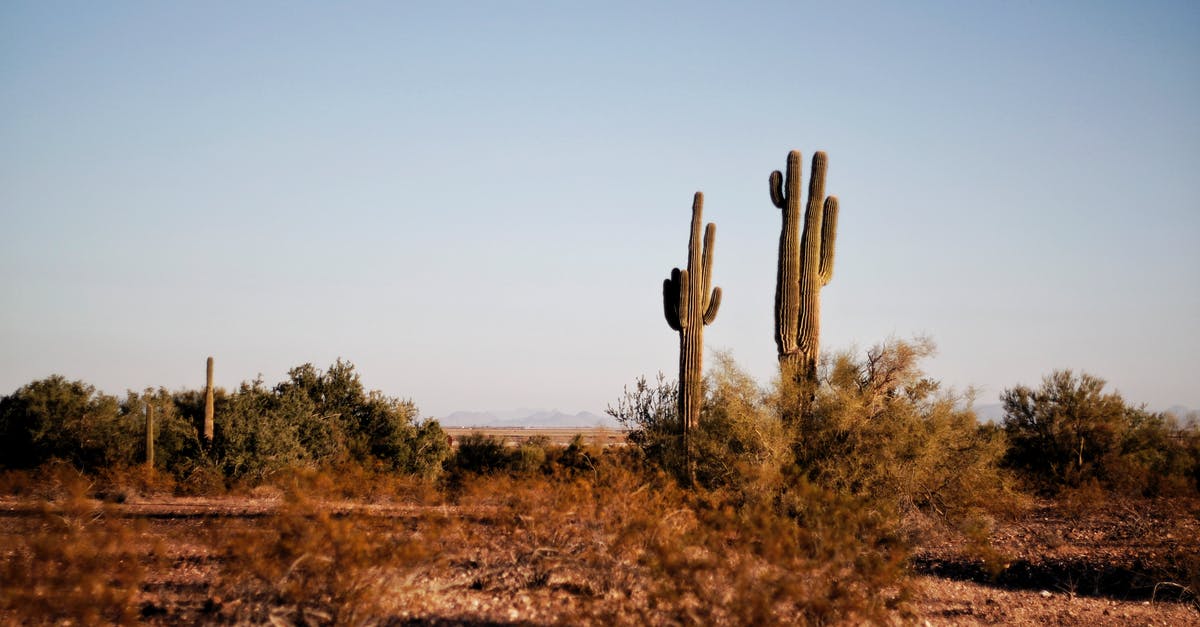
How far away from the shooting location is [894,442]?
49.2ft

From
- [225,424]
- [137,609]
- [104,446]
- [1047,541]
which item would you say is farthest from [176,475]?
[1047,541]

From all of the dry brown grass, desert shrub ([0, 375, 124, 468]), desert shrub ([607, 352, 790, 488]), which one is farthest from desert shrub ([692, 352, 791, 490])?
desert shrub ([0, 375, 124, 468])

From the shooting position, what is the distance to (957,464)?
52.0 ft

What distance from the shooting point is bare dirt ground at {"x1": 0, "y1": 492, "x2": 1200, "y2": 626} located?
8.62 metres

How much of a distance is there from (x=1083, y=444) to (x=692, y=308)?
1178 centimetres

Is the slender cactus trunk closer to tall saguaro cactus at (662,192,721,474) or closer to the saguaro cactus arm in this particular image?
the saguaro cactus arm

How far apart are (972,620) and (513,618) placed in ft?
17.1

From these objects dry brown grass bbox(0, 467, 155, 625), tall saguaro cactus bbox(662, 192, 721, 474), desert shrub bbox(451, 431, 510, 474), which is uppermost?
tall saguaro cactus bbox(662, 192, 721, 474)

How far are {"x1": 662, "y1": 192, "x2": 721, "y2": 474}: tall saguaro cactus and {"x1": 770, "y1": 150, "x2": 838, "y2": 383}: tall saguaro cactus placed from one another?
5.24ft

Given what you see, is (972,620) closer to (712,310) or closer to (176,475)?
(712,310)

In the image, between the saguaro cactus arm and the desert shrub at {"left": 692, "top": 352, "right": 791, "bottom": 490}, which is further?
the saguaro cactus arm

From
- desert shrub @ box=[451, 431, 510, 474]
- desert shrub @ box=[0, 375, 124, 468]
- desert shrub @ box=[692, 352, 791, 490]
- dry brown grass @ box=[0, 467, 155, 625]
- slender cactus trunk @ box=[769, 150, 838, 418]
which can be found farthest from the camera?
desert shrub @ box=[451, 431, 510, 474]

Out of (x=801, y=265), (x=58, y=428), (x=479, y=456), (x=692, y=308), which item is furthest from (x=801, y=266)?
(x=58, y=428)

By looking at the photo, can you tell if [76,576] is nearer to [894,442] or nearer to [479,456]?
[894,442]
